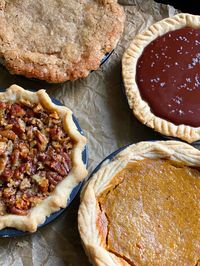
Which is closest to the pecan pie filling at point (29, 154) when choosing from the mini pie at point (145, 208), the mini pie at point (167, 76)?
the mini pie at point (145, 208)

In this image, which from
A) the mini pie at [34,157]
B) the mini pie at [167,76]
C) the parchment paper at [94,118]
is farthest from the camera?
the mini pie at [167,76]

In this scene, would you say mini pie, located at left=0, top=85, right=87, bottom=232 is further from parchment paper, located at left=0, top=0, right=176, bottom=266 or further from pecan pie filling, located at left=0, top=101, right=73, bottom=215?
parchment paper, located at left=0, top=0, right=176, bottom=266

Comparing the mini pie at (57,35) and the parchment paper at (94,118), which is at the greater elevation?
the mini pie at (57,35)

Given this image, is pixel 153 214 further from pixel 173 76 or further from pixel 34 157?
pixel 173 76

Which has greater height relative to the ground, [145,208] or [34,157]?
[34,157]

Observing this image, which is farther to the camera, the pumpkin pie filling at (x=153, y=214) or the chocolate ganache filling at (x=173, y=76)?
the chocolate ganache filling at (x=173, y=76)

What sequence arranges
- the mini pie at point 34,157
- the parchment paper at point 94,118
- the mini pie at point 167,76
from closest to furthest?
the mini pie at point 34,157 → the parchment paper at point 94,118 → the mini pie at point 167,76

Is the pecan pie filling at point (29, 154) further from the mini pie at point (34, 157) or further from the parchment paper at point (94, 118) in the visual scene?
the parchment paper at point (94, 118)

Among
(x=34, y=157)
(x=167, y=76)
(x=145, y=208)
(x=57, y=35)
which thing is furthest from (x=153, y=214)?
(x=57, y=35)
